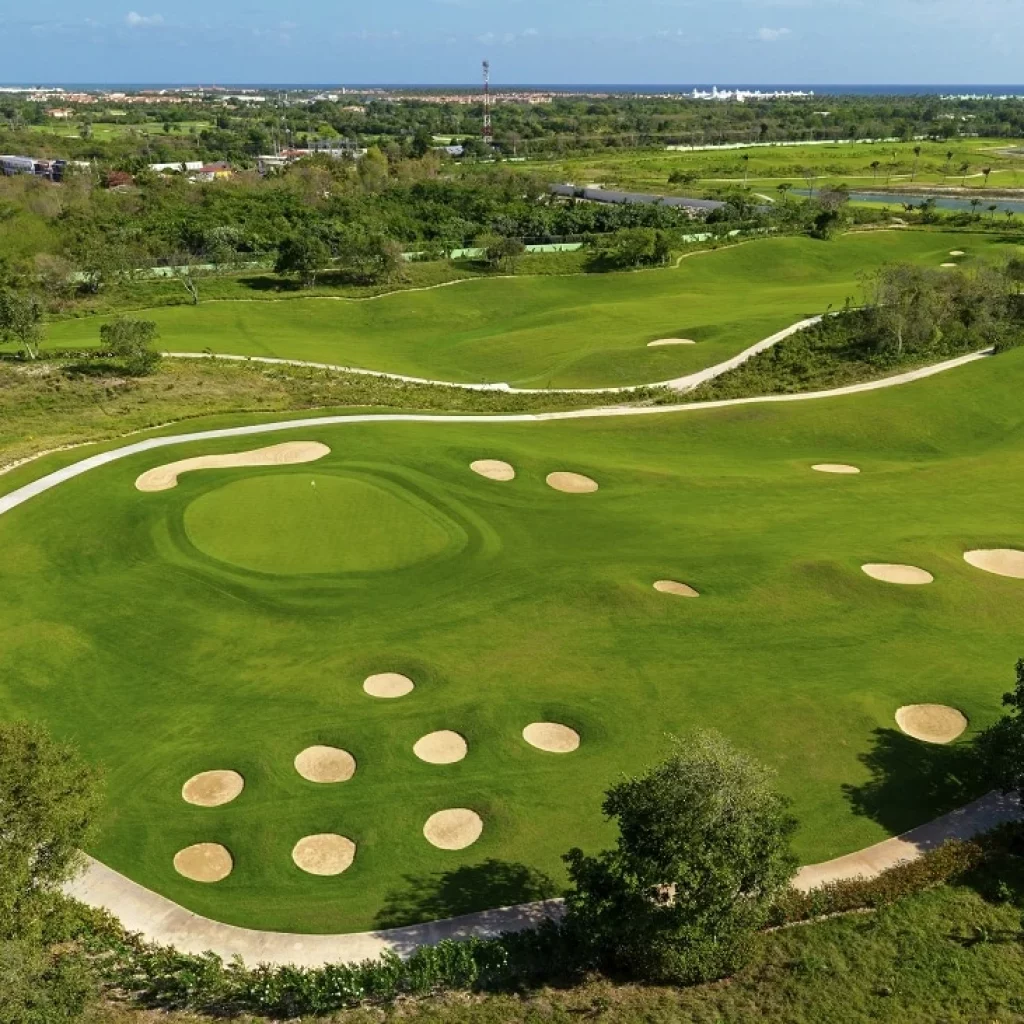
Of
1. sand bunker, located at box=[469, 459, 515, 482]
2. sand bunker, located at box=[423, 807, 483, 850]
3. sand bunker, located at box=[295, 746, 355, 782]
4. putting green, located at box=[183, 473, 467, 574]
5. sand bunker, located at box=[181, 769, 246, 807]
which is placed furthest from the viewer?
sand bunker, located at box=[469, 459, 515, 482]

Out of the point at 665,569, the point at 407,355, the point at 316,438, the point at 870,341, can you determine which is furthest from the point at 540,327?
the point at 665,569

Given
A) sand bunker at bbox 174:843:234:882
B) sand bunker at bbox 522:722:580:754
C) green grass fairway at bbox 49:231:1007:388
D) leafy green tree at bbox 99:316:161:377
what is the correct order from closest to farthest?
sand bunker at bbox 174:843:234:882 < sand bunker at bbox 522:722:580:754 < leafy green tree at bbox 99:316:161:377 < green grass fairway at bbox 49:231:1007:388

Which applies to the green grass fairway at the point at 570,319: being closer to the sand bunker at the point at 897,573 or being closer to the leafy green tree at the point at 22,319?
the leafy green tree at the point at 22,319

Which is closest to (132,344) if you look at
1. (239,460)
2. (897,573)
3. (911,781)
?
(239,460)

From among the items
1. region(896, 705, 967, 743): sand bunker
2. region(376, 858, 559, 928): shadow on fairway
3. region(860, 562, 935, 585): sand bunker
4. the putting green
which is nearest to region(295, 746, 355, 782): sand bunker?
region(376, 858, 559, 928): shadow on fairway

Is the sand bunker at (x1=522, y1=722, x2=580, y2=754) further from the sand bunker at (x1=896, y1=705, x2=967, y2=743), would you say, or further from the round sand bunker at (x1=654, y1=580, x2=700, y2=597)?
the sand bunker at (x1=896, y1=705, x2=967, y2=743)

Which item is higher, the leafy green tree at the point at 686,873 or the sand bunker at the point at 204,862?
the leafy green tree at the point at 686,873

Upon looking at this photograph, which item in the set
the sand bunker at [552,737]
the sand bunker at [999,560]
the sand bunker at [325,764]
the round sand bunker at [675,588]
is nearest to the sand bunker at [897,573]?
the sand bunker at [999,560]
